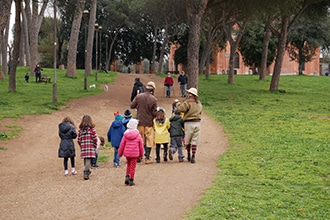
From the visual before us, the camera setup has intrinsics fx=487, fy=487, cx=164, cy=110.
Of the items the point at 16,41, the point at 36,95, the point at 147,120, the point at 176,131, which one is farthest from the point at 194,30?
the point at 176,131

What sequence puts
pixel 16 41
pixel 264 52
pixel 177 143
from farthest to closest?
pixel 264 52 → pixel 16 41 → pixel 177 143

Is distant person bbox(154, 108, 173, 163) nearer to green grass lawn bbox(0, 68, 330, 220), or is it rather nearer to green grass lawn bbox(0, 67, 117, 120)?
green grass lawn bbox(0, 68, 330, 220)

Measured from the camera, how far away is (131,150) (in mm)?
9195

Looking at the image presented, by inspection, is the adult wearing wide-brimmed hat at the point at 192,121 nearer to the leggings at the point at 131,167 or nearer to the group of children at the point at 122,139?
the group of children at the point at 122,139

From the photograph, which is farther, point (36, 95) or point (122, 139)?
point (36, 95)

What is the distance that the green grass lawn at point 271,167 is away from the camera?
7133 mm

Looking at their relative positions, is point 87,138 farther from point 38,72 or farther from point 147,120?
point 38,72

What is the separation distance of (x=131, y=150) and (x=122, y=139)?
37 cm

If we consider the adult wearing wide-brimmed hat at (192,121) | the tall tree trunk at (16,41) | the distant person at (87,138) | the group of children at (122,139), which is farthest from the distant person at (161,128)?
the tall tree trunk at (16,41)

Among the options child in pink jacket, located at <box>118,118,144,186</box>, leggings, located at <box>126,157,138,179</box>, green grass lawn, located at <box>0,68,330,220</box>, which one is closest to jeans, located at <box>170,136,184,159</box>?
green grass lawn, located at <box>0,68,330,220</box>

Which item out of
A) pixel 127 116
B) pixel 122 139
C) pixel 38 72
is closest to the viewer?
pixel 122 139

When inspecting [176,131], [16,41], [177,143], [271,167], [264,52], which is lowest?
[271,167]

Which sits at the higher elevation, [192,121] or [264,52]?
[264,52]

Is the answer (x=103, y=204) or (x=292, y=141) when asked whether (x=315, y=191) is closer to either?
(x=103, y=204)
